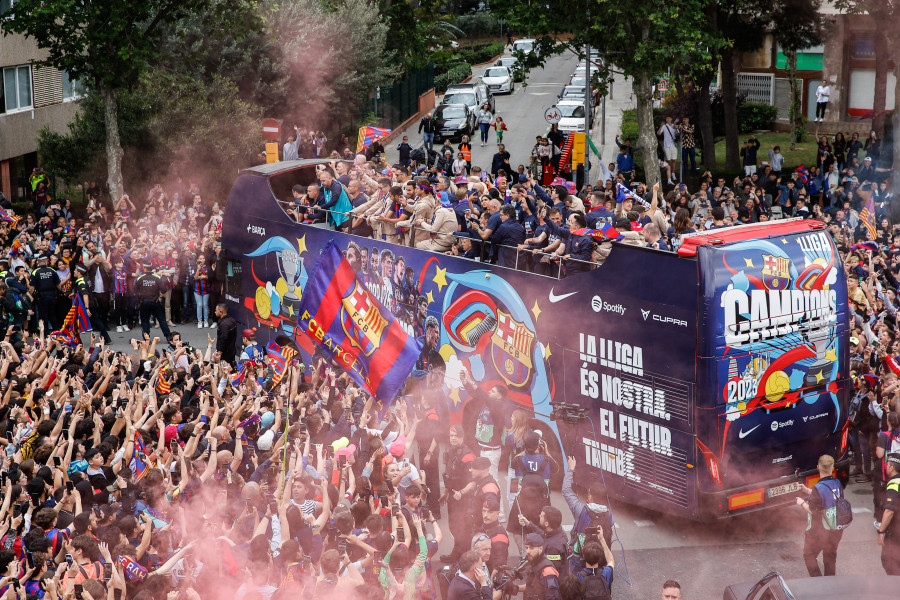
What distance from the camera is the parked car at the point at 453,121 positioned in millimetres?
37781

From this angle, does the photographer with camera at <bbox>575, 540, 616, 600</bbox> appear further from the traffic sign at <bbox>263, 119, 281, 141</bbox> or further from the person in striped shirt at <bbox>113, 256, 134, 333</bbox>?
the traffic sign at <bbox>263, 119, 281, 141</bbox>

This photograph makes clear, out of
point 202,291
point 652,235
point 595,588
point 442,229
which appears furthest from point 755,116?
point 595,588

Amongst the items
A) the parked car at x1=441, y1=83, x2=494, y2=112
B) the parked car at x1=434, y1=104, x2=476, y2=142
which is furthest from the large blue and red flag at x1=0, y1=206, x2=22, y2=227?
the parked car at x1=441, y1=83, x2=494, y2=112

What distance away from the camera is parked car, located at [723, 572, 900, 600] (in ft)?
23.3

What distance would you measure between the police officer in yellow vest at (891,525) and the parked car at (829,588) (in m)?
2.50

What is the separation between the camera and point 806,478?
11.2 metres

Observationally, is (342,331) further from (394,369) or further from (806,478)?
(806,478)

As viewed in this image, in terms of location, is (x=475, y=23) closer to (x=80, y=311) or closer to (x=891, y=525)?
(x=80, y=311)

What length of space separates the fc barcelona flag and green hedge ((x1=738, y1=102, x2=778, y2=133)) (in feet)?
92.9

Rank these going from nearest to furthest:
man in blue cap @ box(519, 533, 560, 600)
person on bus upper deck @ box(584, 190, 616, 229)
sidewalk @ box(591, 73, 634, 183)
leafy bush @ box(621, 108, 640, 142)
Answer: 1. man in blue cap @ box(519, 533, 560, 600)
2. person on bus upper deck @ box(584, 190, 616, 229)
3. sidewalk @ box(591, 73, 634, 183)
4. leafy bush @ box(621, 108, 640, 142)

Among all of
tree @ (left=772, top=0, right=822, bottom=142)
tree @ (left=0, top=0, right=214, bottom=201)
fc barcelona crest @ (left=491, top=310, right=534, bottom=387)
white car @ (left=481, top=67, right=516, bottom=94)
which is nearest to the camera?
fc barcelona crest @ (left=491, top=310, right=534, bottom=387)

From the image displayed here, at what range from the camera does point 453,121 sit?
125 feet

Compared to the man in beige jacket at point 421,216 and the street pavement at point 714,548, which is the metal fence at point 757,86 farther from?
the street pavement at point 714,548

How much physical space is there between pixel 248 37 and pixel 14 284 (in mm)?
14849
